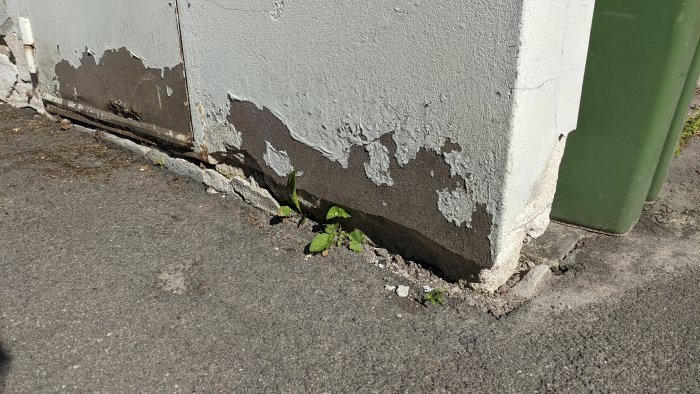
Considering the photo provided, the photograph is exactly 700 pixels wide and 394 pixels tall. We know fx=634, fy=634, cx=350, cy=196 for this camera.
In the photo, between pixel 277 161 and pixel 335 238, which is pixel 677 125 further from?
pixel 277 161

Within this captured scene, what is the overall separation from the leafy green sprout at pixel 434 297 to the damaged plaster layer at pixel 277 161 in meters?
0.95

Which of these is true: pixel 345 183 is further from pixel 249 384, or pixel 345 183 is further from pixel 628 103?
pixel 628 103

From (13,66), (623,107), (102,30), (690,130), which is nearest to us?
(623,107)

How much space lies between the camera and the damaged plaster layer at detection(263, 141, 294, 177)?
3.18 metres

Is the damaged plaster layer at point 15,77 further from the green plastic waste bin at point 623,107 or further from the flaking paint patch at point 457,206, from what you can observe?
the green plastic waste bin at point 623,107

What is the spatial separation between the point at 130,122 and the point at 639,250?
121 inches

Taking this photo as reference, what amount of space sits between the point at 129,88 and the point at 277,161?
1323 millimetres

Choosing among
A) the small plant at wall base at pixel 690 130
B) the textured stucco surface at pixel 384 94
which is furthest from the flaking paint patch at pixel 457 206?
the small plant at wall base at pixel 690 130

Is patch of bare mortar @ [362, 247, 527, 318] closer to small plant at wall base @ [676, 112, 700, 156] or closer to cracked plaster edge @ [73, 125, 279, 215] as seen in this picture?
cracked plaster edge @ [73, 125, 279, 215]

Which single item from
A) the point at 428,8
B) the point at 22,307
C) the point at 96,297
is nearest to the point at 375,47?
the point at 428,8

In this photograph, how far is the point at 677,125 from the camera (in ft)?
10.4

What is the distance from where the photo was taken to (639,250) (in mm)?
3043

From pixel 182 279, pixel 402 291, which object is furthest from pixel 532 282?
pixel 182 279

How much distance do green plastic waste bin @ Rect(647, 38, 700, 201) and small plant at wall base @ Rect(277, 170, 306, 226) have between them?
1882mm
